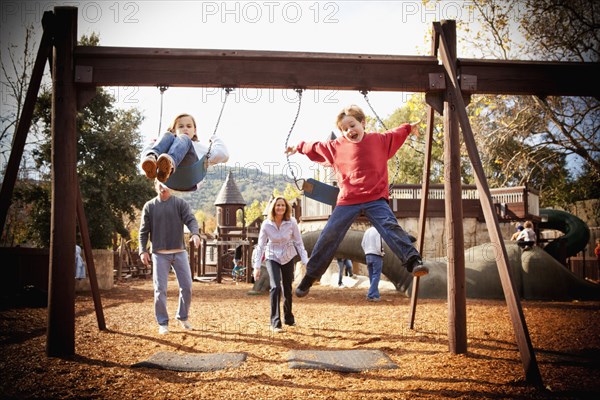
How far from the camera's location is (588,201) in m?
29.9

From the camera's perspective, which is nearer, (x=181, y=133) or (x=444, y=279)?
(x=181, y=133)

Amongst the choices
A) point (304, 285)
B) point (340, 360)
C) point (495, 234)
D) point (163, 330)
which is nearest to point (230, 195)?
point (163, 330)

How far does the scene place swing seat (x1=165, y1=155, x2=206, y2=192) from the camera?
5.43 meters

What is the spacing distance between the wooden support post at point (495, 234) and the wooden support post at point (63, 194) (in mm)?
4140

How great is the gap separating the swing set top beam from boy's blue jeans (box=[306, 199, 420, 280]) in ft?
4.55

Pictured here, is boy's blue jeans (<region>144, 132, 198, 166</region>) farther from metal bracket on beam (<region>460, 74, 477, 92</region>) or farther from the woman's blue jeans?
metal bracket on beam (<region>460, 74, 477, 92</region>)

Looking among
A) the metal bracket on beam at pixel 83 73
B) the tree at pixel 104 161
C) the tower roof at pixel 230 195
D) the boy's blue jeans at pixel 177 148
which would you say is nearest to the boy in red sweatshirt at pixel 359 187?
the boy's blue jeans at pixel 177 148

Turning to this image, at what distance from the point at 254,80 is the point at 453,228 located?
9.01 feet

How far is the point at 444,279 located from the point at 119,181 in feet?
42.5

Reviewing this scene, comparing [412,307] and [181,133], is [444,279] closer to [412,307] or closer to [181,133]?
[412,307]

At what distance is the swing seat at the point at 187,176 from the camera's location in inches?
214

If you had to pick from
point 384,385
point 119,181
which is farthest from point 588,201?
point 384,385

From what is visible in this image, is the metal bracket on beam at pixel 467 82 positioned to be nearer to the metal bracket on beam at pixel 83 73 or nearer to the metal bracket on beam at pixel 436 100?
the metal bracket on beam at pixel 436 100

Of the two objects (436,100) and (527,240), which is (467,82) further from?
(527,240)
